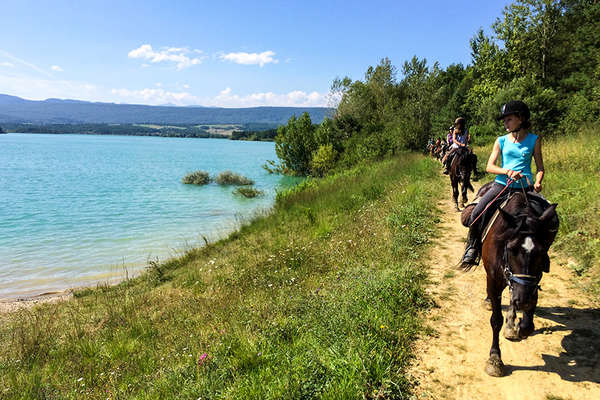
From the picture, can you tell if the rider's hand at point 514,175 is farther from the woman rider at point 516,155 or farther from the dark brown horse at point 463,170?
the dark brown horse at point 463,170

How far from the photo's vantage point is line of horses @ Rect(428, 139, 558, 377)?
9.78ft

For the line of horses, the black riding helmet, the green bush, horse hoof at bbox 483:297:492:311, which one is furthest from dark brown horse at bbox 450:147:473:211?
the green bush

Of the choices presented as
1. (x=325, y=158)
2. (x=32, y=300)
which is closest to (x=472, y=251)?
(x=32, y=300)

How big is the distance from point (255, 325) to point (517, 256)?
3950 millimetres

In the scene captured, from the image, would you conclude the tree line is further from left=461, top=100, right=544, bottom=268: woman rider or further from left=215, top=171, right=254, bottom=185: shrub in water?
left=461, top=100, right=544, bottom=268: woman rider

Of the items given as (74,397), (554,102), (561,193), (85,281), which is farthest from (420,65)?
(74,397)

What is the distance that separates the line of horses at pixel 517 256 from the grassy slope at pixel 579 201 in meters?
2.70

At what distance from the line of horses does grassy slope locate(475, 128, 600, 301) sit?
2.70 metres

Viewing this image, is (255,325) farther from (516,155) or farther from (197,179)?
(197,179)

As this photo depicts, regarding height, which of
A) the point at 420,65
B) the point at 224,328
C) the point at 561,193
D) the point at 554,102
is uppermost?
the point at 420,65

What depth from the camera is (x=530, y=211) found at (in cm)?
337

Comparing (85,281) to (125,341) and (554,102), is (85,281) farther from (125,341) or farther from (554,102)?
(554,102)

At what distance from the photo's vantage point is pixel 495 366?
3631 millimetres

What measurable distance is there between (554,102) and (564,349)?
103 feet
